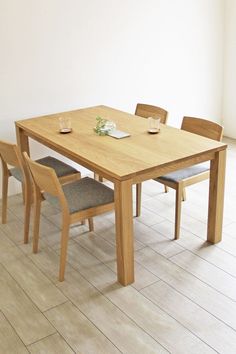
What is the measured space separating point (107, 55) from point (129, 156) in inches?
64.8

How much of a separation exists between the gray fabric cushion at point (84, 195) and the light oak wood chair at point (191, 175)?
0.42 m

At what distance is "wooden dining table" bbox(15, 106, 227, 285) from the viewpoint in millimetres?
2299

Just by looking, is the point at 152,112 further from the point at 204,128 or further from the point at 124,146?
the point at 124,146

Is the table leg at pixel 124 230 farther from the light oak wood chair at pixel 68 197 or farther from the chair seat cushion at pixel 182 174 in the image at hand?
the chair seat cushion at pixel 182 174

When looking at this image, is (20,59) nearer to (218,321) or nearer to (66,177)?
(66,177)

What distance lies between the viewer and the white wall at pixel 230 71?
177 inches

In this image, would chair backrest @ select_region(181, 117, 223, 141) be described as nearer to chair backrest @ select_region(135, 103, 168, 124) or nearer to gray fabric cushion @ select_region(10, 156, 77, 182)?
chair backrest @ select_region(135, 103, 168, 124)

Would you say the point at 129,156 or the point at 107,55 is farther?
the point at 107,55

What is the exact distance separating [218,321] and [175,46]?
2.88 metres

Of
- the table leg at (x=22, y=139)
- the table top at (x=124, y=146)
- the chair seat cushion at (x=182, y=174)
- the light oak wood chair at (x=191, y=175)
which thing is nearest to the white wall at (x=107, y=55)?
the table leg at (x=22, y=139)

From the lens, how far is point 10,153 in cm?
276

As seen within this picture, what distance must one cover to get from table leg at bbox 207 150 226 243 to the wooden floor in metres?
0.09

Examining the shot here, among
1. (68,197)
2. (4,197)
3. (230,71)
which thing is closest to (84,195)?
(68,197)

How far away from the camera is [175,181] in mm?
2771
